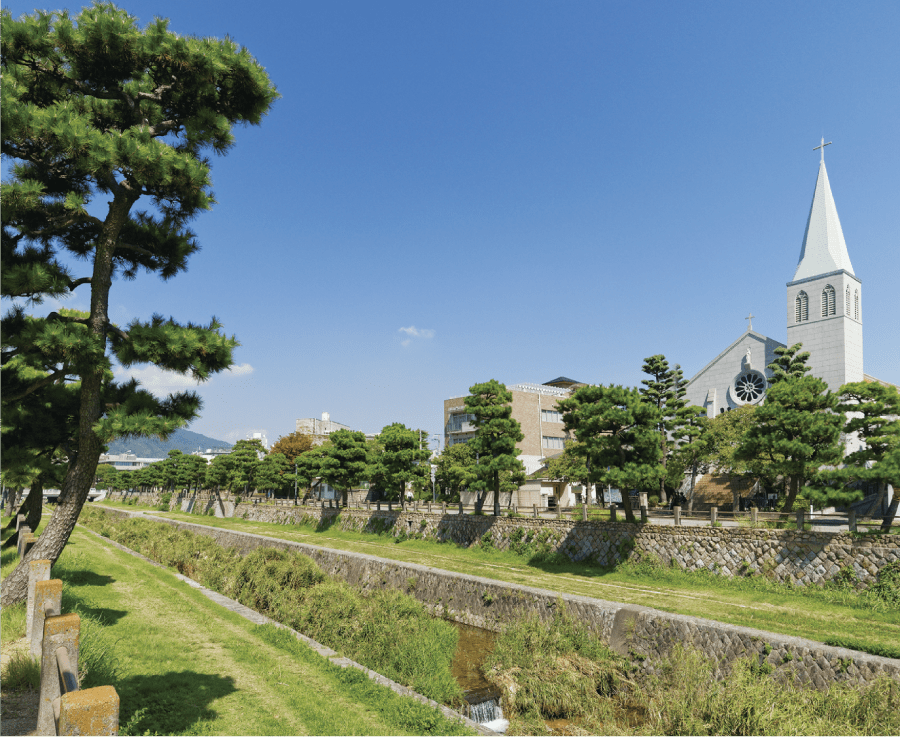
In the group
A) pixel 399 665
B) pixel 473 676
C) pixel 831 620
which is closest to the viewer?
pixel 399 665

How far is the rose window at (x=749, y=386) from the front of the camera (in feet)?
163

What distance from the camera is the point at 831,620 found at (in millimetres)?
14180

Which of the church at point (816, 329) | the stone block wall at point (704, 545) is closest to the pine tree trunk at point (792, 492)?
the stone block wall at point (704, 545)

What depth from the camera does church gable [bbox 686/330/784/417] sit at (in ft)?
163

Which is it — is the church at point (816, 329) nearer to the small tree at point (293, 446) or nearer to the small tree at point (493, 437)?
the small tree at point (493, 437)

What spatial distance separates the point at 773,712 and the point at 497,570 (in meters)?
14.5

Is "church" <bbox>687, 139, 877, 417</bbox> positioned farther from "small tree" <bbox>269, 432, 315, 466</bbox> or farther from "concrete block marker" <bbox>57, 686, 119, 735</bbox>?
"small tree" <bbox>269, 432, 315, 466</bbox>

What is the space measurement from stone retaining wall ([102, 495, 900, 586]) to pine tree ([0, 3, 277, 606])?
1812cm

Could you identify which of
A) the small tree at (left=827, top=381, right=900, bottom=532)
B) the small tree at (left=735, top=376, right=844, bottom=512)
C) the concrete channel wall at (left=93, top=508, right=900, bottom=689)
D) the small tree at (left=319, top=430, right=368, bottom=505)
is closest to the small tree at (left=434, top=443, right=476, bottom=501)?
the small tree at (left=319, top=430, right=368, bottom=505)

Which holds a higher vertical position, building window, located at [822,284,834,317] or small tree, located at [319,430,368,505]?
building window, located at [822,284,834,317]

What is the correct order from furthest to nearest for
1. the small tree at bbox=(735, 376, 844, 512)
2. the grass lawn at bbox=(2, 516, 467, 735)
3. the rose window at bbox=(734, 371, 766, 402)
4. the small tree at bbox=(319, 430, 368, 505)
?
the rose window at bbox=(734, 371, 766, 402) < the small tree at bbox=(319, 430, 368, 505) < the small tree at bbox=(735, 376, 844, 512) < the grass lawn at bbox=(2, 516, 467, 735)

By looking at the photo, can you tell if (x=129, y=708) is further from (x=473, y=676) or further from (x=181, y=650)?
(x=473, y=676)

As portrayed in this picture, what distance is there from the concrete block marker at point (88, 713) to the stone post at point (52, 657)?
1519 millimetres

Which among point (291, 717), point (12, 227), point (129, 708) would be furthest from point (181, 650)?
point (12, 227)
